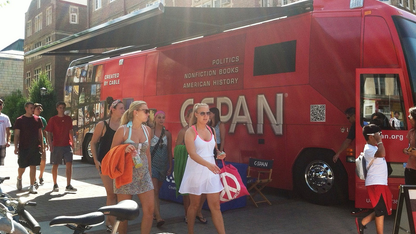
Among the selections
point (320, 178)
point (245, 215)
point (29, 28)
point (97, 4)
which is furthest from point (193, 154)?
point (29, 28)

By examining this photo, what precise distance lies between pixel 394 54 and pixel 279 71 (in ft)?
7.09

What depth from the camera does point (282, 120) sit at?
8.34 m

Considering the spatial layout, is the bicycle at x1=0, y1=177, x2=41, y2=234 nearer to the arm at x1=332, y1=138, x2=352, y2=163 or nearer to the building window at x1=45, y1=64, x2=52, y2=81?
the arm at x1=332, y1=138, x2=352, y2=163

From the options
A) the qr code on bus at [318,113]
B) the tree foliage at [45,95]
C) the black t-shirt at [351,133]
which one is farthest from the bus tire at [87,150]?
the tree foliage at [45,95]

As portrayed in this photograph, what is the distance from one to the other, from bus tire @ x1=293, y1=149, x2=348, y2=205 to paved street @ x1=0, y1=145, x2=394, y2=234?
20 centimetres

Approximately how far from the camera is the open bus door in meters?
6.62

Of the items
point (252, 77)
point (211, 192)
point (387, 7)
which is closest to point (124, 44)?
point (252, 77)

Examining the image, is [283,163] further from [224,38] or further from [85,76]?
[85,76]

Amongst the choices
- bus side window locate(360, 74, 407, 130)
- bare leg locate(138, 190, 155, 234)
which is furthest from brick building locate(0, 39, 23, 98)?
bare leg locate(138, 190, 155, 234)

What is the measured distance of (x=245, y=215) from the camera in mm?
7109

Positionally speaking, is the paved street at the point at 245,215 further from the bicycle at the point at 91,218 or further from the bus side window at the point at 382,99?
the bicycle at the point at 91,218

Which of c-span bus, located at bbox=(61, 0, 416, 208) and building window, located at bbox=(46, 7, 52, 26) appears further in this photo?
building window, located at bbox=(46, 7, 52, 26)

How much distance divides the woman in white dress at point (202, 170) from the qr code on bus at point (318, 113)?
3.33m

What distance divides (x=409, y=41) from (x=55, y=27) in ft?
146
